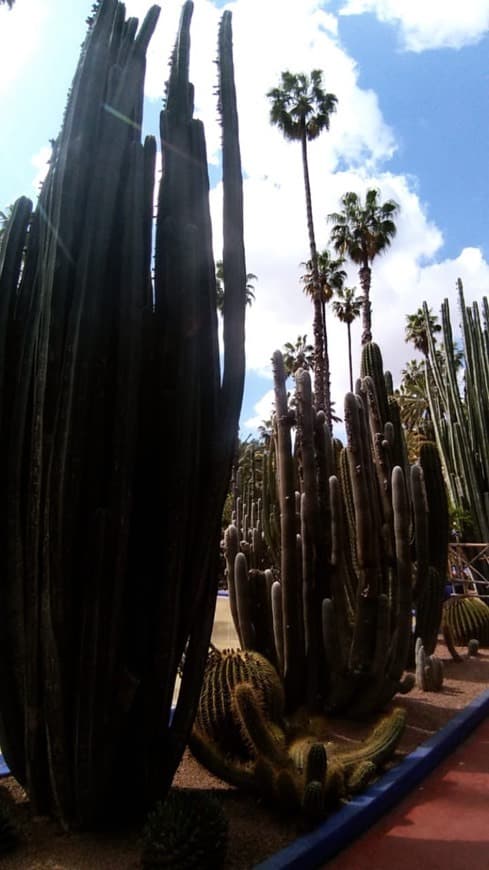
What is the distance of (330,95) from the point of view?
23.9 metres

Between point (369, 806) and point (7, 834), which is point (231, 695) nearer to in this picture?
point (369, 806)

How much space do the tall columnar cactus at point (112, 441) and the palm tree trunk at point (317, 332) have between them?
598 inches

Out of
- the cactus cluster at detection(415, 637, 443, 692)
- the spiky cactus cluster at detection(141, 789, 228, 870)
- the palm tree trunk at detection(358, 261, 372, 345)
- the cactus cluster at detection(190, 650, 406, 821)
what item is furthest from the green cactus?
the palm tree trunk at detection(358, 261, 372, 345)

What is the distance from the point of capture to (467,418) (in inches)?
564

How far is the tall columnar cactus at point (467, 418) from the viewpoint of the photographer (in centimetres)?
1347

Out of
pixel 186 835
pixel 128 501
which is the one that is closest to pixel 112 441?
pixel 128 501

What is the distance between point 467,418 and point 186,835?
500 inches

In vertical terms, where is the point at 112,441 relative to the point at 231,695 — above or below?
above

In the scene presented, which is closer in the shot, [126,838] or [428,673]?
[126,838]

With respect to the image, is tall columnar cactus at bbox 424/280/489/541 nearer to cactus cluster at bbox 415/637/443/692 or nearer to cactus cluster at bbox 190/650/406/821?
cactus cluster at bbox 415/637/443/692

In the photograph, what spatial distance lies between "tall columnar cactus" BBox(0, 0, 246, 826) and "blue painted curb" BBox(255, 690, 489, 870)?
2.52ft

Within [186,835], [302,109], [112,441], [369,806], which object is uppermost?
[302,109]

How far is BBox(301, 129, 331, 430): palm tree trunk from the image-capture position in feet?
65.9

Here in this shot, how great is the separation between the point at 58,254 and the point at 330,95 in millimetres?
23845
